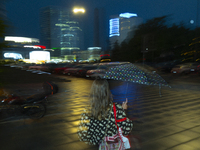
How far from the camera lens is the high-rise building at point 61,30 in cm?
11281

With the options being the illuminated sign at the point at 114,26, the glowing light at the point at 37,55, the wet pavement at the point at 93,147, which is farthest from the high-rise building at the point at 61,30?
the wet pavement at the point at 93,147

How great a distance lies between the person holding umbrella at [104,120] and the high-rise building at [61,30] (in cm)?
11487

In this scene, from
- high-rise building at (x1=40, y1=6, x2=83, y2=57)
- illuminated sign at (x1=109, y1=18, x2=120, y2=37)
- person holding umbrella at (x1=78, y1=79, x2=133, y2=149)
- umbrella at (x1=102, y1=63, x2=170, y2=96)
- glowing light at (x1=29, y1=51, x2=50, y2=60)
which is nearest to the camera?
person holding umbrella at (x1=78, y1=79, x2=133, y2=149)

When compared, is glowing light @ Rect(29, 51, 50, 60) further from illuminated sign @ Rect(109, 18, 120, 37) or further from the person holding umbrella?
the person holding umbrella

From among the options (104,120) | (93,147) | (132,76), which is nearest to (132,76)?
(132,76)

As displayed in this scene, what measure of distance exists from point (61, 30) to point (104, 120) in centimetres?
11664

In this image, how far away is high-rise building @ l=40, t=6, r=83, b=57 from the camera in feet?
370

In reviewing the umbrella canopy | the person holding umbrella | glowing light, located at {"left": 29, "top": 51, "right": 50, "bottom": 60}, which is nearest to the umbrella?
the umbrella canopy

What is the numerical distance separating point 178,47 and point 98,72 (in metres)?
16.9

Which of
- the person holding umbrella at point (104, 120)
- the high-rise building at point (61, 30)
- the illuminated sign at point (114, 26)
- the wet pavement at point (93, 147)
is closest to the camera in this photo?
the person holding umbrella at point (104, 120)

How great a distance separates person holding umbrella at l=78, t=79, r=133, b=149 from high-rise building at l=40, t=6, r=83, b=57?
11487 cm

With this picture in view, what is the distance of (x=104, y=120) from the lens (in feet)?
7.68

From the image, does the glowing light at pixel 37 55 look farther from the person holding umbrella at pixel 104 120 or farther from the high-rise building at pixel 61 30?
the person holding umbrella at pixel 104 120

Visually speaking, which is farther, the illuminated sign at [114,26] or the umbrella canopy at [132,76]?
the illuminated sign at [114,26]
